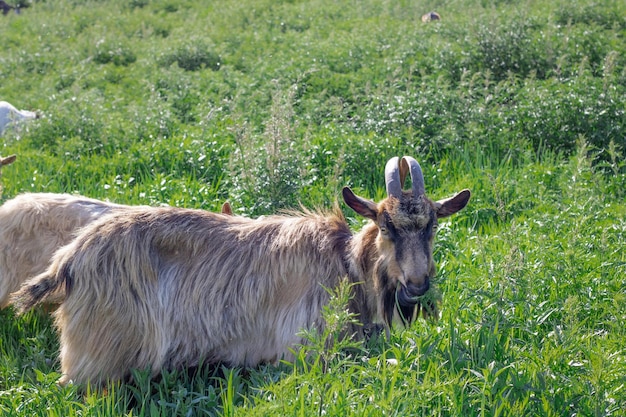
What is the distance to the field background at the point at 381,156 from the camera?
411 cm

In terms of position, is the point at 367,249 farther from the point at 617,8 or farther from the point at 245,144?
the point at 617,8

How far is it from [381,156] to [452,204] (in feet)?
9.04

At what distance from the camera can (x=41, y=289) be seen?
15.3ft

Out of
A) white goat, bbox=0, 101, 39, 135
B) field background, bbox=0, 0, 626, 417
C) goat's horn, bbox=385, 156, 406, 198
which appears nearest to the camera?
field background, bbox=0, 0, 626, 417

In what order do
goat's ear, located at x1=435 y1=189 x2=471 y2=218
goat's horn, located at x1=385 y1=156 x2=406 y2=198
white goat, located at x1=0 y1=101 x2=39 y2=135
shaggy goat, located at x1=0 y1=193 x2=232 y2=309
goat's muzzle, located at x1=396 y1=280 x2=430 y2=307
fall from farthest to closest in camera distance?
white goat, located at x1=0 y1=101 x2=39 y2=135 < shaggy goat, located at x1=0 y1=193 x2=232 y2=309 < goat's ear, located at x1=435 y1=189 x2=471 y2=218 < goat's horn, located at x1=385 y1=156 x2=406 y2=198 < goat's muzzle, located at x1=396 y1=280 x2=430 y2=307

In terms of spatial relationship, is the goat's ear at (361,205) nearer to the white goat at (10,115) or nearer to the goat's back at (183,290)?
the goat's back at (183,290)

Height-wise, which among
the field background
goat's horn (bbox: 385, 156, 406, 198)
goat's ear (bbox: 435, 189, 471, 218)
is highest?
goat's horn (bbox: 385, 156, 406, 198)

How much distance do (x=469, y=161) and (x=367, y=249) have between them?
3.18 m

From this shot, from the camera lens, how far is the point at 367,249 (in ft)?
15.6

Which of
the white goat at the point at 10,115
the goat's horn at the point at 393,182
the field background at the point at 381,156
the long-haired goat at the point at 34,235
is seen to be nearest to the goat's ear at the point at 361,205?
the goat's horn at the point at 393,182

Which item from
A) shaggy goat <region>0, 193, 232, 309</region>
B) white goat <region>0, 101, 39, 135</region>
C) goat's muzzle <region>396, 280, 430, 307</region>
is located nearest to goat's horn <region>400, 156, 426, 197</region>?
goat's muzzle <region>396, 280, 430, 307</region>

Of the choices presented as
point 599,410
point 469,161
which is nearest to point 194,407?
point 599,410

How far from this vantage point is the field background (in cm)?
411

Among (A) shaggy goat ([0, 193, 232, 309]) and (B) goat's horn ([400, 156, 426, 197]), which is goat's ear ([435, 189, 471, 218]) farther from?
(A) shaggy goat ([0, 193, 232, 309])
